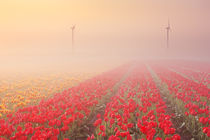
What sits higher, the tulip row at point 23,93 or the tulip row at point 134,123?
the tulip row at point 134,123

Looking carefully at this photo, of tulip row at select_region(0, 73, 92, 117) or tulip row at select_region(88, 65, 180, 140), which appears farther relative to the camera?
tulip row at select_region(0, 73, 92, 117)

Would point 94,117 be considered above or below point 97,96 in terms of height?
below

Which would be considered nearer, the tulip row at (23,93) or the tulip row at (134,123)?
the tulip row at (134,123)

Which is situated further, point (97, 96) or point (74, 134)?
point (97, 96)

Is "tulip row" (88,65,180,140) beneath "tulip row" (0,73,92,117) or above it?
above

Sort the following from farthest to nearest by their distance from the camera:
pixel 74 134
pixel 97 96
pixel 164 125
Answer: pixel 97 96
pixel 74 134
pixel 164 125

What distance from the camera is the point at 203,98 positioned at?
11477mm

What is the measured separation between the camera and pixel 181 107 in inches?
406

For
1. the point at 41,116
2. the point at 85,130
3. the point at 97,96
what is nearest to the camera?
the point at 41,116

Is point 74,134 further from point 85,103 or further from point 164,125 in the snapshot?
point 164,125

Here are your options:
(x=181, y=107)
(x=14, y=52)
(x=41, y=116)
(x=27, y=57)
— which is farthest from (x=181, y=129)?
(x=14, y=52)

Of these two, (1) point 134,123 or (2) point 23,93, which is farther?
(2) point 23,93

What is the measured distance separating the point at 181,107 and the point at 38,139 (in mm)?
8604

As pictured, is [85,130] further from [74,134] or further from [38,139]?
[38,139]
